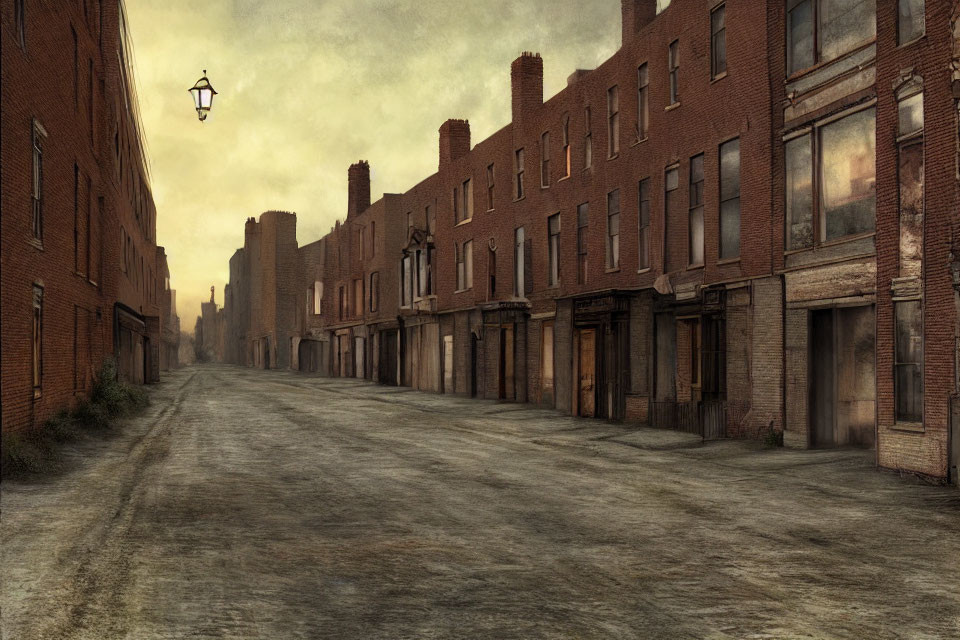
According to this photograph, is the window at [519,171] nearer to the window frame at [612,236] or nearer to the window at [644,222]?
the window frame at [612,236]

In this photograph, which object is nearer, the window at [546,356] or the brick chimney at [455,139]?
the window at [546,356]

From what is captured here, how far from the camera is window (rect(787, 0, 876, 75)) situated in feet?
51.6

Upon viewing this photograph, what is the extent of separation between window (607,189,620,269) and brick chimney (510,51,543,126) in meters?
A: 7.33

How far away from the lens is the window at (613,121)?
25.5 m

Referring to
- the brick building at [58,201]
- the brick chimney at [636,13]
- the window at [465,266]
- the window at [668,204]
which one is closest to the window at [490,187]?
the window at [465,266]

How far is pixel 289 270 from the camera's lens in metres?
89.9

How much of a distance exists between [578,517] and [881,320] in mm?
7629

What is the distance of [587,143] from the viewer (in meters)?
27.3

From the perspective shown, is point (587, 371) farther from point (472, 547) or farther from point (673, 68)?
point (472, 547)

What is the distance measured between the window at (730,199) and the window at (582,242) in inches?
292

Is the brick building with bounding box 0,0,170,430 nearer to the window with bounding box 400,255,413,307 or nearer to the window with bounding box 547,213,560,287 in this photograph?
the window with bounding box 547,213,560,287

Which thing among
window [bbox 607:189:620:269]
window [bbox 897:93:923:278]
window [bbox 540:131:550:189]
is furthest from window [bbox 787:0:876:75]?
window [bbox 540:131:550:189]

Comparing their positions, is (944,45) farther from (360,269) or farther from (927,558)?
(360,269)

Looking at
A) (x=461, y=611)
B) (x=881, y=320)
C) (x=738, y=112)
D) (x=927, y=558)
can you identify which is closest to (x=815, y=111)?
(x=738, y=112)
